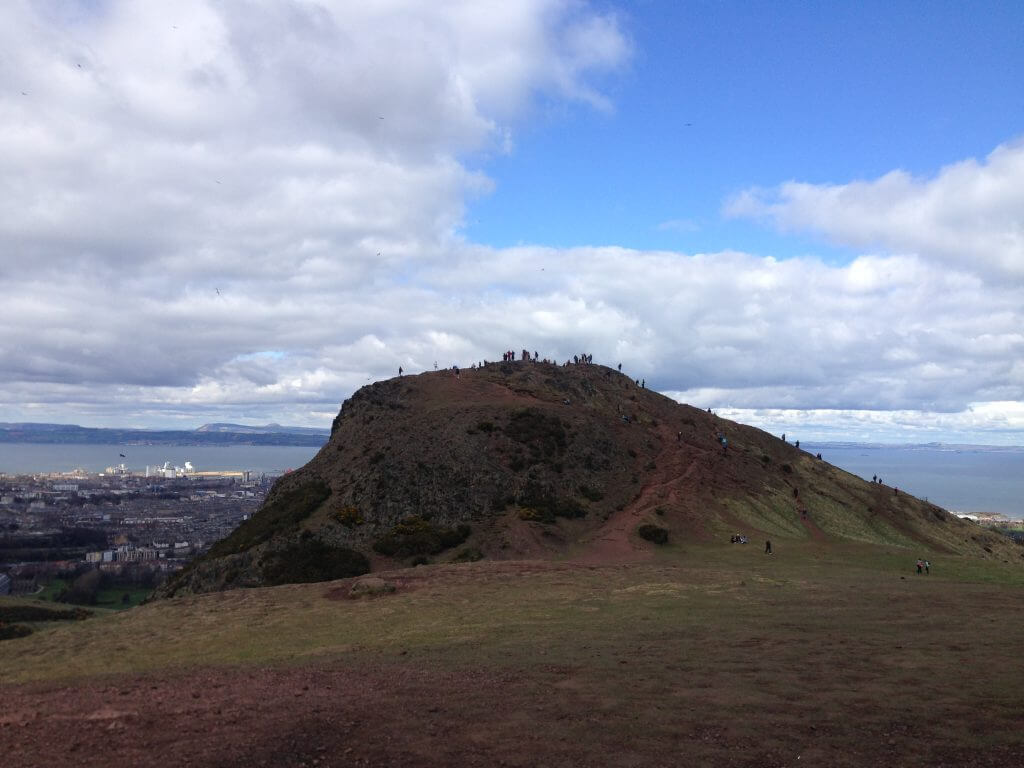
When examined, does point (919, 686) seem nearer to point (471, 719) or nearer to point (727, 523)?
point (471, 719)

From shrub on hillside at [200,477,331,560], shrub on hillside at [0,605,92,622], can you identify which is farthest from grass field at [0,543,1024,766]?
shrub on hillside at [200,477,331,560]

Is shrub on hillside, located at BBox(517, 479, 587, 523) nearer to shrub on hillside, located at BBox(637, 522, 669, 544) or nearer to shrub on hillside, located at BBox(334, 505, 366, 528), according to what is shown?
shrub on hillside, located at BBox(637, 522, 669, 544)

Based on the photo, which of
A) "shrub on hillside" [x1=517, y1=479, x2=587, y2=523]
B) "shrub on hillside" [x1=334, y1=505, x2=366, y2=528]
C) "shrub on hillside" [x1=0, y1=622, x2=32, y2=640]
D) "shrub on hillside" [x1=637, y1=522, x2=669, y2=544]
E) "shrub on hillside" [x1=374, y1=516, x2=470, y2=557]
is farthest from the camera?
"shrub on hillside" [x1=517, y1=479, x2=587, y2=523]

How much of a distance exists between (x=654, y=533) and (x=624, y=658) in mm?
26939

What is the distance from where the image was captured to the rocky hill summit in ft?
149

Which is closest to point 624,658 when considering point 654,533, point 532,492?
point 654,533

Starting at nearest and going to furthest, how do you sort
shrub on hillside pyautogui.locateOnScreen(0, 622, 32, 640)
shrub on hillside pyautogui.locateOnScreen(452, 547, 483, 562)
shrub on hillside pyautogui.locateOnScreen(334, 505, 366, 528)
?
shrub on hillside pyautogui.locateOnScreen(0, 622, 32, 640) < shrub on hillside pyautogui.locateOnScreen(452, 547, 483, 562) < shrub on hillside pyautogui.locateOnScreen(334, 505, 366, 528)

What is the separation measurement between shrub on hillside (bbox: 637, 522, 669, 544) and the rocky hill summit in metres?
0.13

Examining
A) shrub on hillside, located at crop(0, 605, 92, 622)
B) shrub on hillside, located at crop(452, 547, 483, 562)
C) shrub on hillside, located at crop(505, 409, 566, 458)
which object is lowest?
shrub on hillside, located at crop(0, 605, 92, 622)

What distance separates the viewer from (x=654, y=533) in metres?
45.7

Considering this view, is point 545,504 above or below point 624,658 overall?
above

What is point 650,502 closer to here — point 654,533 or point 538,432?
point 654,533

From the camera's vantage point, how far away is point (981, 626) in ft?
72.0

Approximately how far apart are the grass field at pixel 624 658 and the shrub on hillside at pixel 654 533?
754 centimetres
